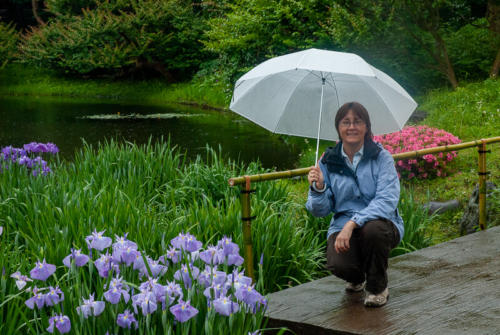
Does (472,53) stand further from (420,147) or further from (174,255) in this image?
(174,255)

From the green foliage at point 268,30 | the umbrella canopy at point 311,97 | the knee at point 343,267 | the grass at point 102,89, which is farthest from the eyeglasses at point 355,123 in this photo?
the grass at point 102,89

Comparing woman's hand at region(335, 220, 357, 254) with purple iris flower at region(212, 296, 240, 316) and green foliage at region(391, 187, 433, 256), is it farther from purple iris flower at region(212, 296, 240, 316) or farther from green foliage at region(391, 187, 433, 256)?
green foliage at region(391, 187, 433, 256)

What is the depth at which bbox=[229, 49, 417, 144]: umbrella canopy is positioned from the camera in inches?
152

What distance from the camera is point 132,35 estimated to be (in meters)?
29.4

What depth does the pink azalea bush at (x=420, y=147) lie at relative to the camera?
8.61 meters

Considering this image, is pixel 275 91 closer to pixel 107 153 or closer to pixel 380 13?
pixel 107 153

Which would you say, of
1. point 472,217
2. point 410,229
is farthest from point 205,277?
point 472,217

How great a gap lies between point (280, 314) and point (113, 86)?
2953cm

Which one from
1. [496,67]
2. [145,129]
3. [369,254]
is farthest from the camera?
[145,129]

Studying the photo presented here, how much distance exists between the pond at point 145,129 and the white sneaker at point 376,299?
7.85m

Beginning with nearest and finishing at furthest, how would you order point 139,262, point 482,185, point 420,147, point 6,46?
1. point 139,262
2. point 482,185
3. point 420,147
4. point 6,46

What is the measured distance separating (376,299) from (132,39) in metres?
28.1

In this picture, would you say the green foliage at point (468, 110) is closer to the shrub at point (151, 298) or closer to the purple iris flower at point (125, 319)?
the shrub at point (151, 298)

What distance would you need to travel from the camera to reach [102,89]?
31406 mm
